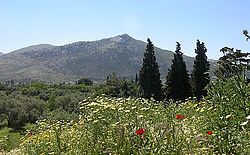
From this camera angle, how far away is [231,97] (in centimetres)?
573

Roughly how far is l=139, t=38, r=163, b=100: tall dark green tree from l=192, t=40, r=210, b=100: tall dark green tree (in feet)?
9.50

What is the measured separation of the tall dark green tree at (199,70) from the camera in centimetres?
3378

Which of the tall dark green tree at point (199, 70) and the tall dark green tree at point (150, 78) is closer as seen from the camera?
the tall dark green tree at point (199, 70)

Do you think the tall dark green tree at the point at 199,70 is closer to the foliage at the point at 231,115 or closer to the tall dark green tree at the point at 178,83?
the tall dark green tree at the point at 178,83

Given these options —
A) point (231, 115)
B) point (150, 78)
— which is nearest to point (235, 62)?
point (231, 115)

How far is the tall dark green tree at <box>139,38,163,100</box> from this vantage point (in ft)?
114

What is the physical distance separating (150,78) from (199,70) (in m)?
4.02

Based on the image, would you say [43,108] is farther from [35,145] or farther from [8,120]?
[35,145]

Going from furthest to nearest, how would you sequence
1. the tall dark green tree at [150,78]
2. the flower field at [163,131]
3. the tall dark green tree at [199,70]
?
the tall dark green tree at [150,78]
the tall dark green tree at [199,70]
the flower field at [163,131]

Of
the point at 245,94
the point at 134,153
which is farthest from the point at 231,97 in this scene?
the point at 134,153

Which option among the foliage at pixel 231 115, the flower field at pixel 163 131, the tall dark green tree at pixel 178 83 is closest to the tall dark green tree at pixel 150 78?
the tall dark green tree at pixel 178 83

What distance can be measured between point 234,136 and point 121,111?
226cm

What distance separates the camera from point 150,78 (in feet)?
115

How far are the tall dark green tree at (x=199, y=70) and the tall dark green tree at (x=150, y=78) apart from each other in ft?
9.50
